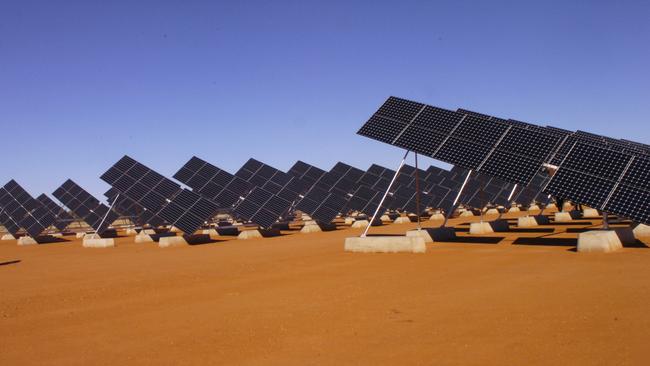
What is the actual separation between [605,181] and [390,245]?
5.79m

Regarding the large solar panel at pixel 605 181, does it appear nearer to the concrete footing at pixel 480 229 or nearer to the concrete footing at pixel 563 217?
the concrete footing at pixel 480 229

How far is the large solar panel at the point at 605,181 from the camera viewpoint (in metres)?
13.3

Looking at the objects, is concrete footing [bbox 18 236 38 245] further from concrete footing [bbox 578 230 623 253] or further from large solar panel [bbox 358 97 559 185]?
concrete footing [bbox 578 230 623 253]

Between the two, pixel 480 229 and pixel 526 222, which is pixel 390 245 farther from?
pixel 526 222

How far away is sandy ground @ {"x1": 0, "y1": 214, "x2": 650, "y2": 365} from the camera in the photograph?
19.1ft

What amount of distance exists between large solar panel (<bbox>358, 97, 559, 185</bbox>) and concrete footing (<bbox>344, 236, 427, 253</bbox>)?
258 cm

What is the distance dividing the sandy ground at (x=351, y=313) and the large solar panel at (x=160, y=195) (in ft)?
37.7

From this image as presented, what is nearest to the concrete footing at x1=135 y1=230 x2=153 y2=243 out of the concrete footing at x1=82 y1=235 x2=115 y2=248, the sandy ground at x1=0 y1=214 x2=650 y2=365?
the concrete footing at x1=82 y1=235 x2=115 y2=248

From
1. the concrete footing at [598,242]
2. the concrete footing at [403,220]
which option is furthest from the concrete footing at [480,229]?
the concrete footing at [403,220]

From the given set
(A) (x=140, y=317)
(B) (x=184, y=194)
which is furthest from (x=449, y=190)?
(A) (x=140, y=317)

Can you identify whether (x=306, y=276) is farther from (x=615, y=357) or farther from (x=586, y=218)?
(x=586, y=218)

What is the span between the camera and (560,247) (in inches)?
602

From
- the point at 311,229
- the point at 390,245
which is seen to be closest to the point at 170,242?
the point at 311,229

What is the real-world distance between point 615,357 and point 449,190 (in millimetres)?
43301
